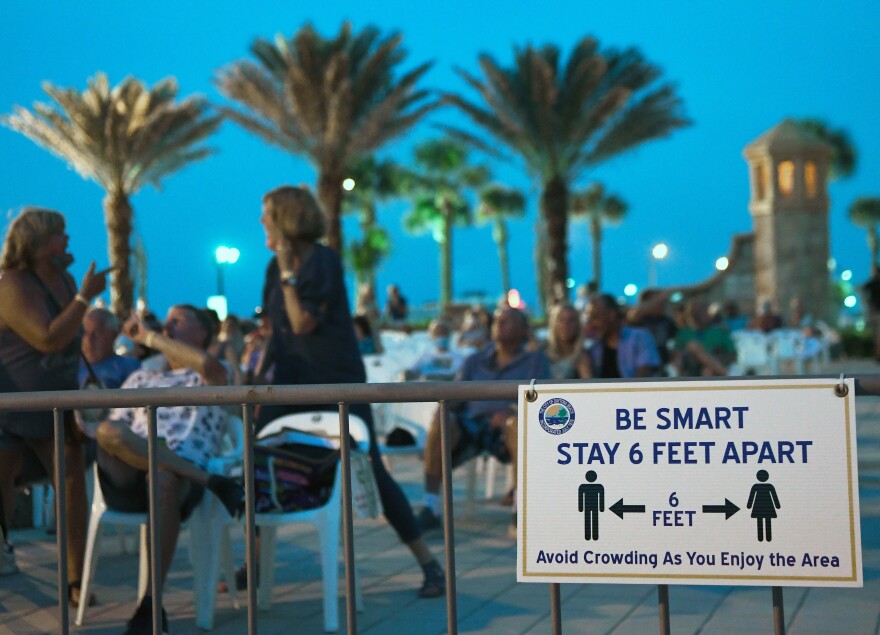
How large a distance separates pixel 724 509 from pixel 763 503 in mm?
85

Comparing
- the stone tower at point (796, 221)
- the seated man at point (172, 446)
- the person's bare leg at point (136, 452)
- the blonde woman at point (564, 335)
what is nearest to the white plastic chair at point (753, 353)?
the blonde woman at point (564, 335)

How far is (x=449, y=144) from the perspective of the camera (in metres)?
64.2

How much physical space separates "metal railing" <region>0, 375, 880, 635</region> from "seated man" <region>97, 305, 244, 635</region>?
1.24m

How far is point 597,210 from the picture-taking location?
246ft

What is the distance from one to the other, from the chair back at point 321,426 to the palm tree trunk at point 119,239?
2595cm

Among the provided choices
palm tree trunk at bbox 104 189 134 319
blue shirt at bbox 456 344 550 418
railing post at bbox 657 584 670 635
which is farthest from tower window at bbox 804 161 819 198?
railing post at bbox 657 584 670 635

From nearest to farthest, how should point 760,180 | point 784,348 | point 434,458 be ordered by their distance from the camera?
point 434,458 < point 784,348 < point 760,180

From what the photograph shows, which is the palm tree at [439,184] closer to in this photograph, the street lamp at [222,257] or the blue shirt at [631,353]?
the street lamp at [222,257]

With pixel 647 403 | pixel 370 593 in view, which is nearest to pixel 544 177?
pixel 370 593

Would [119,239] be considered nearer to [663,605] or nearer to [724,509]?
[663,605]

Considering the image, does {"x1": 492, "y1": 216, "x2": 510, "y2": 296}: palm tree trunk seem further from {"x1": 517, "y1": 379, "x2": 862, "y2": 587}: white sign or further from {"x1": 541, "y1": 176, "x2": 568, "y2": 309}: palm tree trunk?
{"x1": 517, "y1": 379, "x2": 862, "y2": 587}: white sign

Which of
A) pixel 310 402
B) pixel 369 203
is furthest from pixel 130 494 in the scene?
pixel 369 203

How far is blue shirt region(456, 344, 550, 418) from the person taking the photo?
8078mm

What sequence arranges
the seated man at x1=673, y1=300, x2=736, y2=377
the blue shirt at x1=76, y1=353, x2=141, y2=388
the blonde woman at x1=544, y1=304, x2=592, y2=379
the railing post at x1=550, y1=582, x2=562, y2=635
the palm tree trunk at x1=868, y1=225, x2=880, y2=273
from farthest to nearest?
the palm tree trunk at x1=868, y1=225, x2=880, y2=273
the seated man at x1=673, y1=300, x2=736, y2=377
the blonde woman at x1=544, y1=304, x2=592, y2=379
the blue shirt at x1=76, y1=353, x2=141, y2=388
the railing post at x1=550, y1=582, x2=562, y2=635
